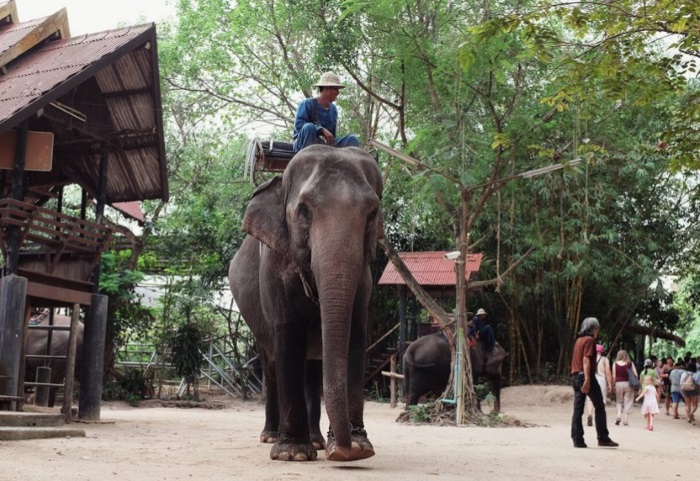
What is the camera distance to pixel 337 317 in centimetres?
589

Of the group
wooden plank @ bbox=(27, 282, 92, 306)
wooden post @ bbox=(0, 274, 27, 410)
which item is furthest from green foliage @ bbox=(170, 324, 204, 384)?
wooden post @ bbox=(0, 274, 27, 410)

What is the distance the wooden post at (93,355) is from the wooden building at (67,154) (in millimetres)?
15

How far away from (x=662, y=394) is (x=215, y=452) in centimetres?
2045

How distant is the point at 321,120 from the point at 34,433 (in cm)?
423

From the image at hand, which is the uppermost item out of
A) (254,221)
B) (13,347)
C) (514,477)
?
(254,221)

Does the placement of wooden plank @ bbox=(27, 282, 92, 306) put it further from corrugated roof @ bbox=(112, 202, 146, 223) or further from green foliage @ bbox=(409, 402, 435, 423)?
green foliage @ bbox=(409, 402, 435, 423)

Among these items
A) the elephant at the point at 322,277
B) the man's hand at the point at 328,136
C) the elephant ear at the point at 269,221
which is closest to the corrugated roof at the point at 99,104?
the man's hand at the point at 328,136

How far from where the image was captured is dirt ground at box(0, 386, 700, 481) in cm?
617

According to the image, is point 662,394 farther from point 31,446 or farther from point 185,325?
point 31,446

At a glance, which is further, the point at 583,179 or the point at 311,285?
the point at 583,179

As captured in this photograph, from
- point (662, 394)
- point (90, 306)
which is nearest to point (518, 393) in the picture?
point (662, 394)

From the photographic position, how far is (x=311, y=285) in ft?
21.7

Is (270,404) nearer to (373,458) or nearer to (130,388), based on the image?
(373,458)

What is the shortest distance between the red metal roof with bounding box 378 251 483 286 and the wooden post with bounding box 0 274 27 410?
30.3ft
